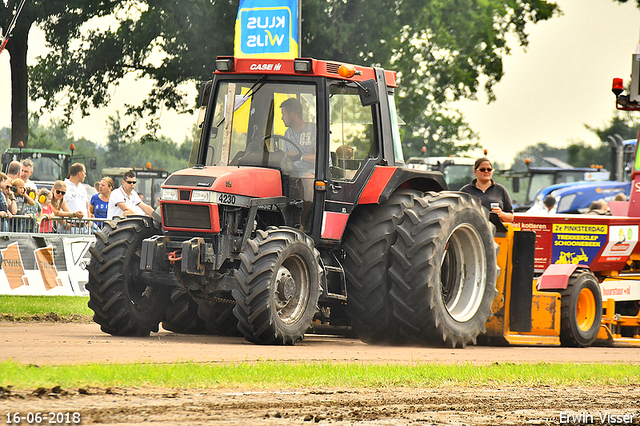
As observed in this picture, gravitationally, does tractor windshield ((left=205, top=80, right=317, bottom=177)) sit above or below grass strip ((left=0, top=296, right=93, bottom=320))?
above

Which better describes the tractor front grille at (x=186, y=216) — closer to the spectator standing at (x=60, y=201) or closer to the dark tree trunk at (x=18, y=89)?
the spectator standing at (x=60, y=201)

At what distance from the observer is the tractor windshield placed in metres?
9.41

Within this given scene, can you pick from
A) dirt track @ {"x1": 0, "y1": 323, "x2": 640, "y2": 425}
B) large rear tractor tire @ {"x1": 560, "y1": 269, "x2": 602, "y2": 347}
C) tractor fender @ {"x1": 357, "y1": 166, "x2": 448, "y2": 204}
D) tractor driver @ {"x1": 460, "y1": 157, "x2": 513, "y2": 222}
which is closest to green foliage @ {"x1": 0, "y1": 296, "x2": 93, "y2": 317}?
dirt track @ {"x1": 0, "y1": 323, "x2": 640, "y2": 425}

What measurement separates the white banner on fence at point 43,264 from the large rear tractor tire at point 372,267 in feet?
18.6

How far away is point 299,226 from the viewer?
30.8 ft

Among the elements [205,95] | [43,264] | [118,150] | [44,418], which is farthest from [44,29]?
[118,150]

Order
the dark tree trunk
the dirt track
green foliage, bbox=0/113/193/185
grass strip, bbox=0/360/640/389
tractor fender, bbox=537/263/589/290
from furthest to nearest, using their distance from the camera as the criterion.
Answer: green foliage, bbox=0/113/193/185, the dark tree trunk, tractor fender, bbox=537/263/589/290, grass strip, bbox=0/360/640/389, the dirt track

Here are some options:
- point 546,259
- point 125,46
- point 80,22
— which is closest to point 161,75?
point 125,46

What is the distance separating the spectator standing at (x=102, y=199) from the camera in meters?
14.5

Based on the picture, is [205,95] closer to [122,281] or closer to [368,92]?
[368,92]

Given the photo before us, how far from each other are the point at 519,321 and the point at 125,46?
21772 millimetres

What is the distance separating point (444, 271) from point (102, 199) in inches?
256

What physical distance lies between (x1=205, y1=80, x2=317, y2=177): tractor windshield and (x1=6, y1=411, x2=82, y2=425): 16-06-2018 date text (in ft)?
16.4

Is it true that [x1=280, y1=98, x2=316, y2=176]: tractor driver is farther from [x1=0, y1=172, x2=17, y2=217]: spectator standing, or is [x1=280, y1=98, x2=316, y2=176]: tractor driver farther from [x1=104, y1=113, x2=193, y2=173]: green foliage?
[x1=104, y1=113, x2=193, y2=173]: green foliage
